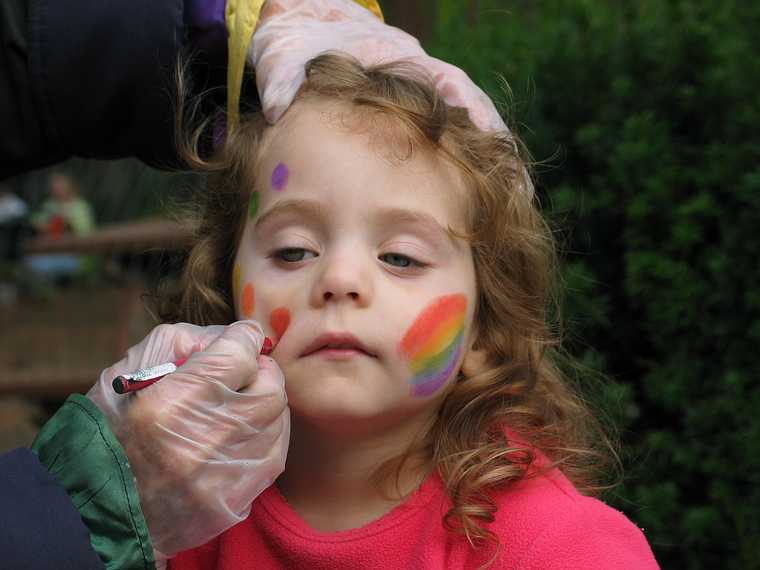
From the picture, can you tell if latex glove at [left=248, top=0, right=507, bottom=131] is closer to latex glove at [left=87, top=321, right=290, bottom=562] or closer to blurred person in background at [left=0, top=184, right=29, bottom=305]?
latex glove at [left=87, top=321, right=290, bottom=562]

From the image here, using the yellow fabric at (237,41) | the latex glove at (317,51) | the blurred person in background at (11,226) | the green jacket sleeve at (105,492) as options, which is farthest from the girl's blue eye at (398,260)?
the blurred person in background at (11,226)

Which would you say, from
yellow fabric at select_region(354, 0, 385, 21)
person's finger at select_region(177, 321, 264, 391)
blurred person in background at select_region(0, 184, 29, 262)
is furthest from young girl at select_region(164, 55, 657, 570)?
blurred person in background at select_region(0, 184, 29, 262)

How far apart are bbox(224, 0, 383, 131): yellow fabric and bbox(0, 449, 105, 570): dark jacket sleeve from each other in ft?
3.24

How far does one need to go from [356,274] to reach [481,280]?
0.38 metres

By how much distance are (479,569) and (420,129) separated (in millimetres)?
860

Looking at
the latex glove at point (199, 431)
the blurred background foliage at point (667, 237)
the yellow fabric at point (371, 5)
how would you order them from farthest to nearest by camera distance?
the blurred background foliage at point (667, 237) → the yellow fabric at point (371, 5) → the latex glove at point (199, 431)

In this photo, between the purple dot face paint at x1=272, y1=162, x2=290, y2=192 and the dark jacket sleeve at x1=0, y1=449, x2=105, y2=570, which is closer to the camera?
the dark jacket sleeve at x1=0, y1=449, x2=105, y2=570

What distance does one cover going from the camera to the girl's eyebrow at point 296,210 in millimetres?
2049

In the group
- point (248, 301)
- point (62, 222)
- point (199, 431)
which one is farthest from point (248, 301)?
point (62, 222)

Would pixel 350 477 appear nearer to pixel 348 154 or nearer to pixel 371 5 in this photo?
pixel 348 154

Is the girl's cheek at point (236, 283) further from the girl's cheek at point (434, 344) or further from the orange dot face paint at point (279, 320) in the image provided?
the girl's cheek at point (434, 344)

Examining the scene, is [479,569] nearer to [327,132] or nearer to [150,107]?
[327,132]

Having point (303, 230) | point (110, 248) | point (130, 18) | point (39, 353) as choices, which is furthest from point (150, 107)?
point (39, 353)

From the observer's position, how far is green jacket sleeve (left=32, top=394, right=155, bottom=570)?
162 cm
